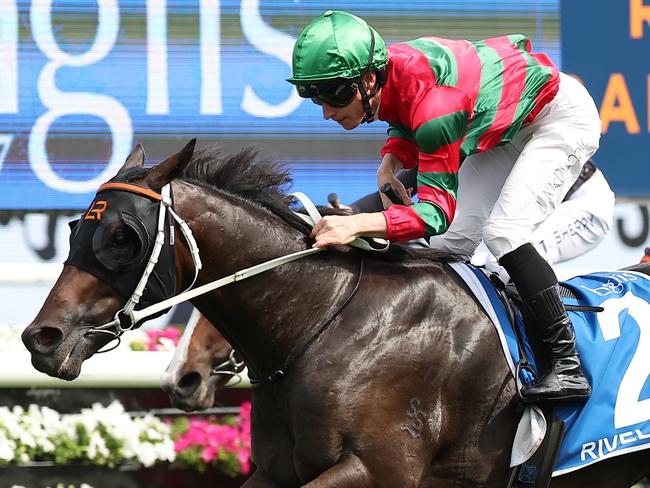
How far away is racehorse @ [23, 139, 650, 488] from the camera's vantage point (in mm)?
3113

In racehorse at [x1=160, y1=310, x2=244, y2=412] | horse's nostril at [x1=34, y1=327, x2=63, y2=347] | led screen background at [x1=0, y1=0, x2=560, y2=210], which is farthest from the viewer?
led screen background at [x1=0, y1=0, x2=560, y2=210]

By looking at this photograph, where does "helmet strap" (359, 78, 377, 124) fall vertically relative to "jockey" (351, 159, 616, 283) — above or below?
above

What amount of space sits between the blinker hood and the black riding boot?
103 centimetres

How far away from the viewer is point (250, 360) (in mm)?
3385

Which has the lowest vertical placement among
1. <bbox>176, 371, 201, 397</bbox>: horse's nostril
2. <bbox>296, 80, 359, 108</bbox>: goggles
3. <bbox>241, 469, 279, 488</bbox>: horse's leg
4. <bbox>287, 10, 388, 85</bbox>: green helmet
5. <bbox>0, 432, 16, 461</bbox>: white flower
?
<bbox>0, 432, 16, 461</bbox>: white flower

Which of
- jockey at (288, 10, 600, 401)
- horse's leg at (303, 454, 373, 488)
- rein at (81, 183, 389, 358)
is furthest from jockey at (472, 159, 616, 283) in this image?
horse's leg at (303, 454, 373, 488)

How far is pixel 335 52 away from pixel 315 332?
2.58 feet

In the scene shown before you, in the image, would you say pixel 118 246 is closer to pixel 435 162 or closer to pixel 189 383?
pixel 435 162

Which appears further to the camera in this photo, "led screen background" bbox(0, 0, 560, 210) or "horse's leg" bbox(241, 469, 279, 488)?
"led screen background" bbox(0, 0, 560, 210)

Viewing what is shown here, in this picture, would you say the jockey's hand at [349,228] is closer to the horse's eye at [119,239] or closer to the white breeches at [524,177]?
the white breeches at [524,177]

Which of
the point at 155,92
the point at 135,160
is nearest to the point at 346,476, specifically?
the point at 135,160

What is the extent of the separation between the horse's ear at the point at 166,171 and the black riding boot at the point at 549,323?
1.00 metres

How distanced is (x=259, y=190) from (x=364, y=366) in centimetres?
62

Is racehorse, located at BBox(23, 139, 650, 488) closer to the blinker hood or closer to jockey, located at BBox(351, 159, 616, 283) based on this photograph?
the blinker hood
